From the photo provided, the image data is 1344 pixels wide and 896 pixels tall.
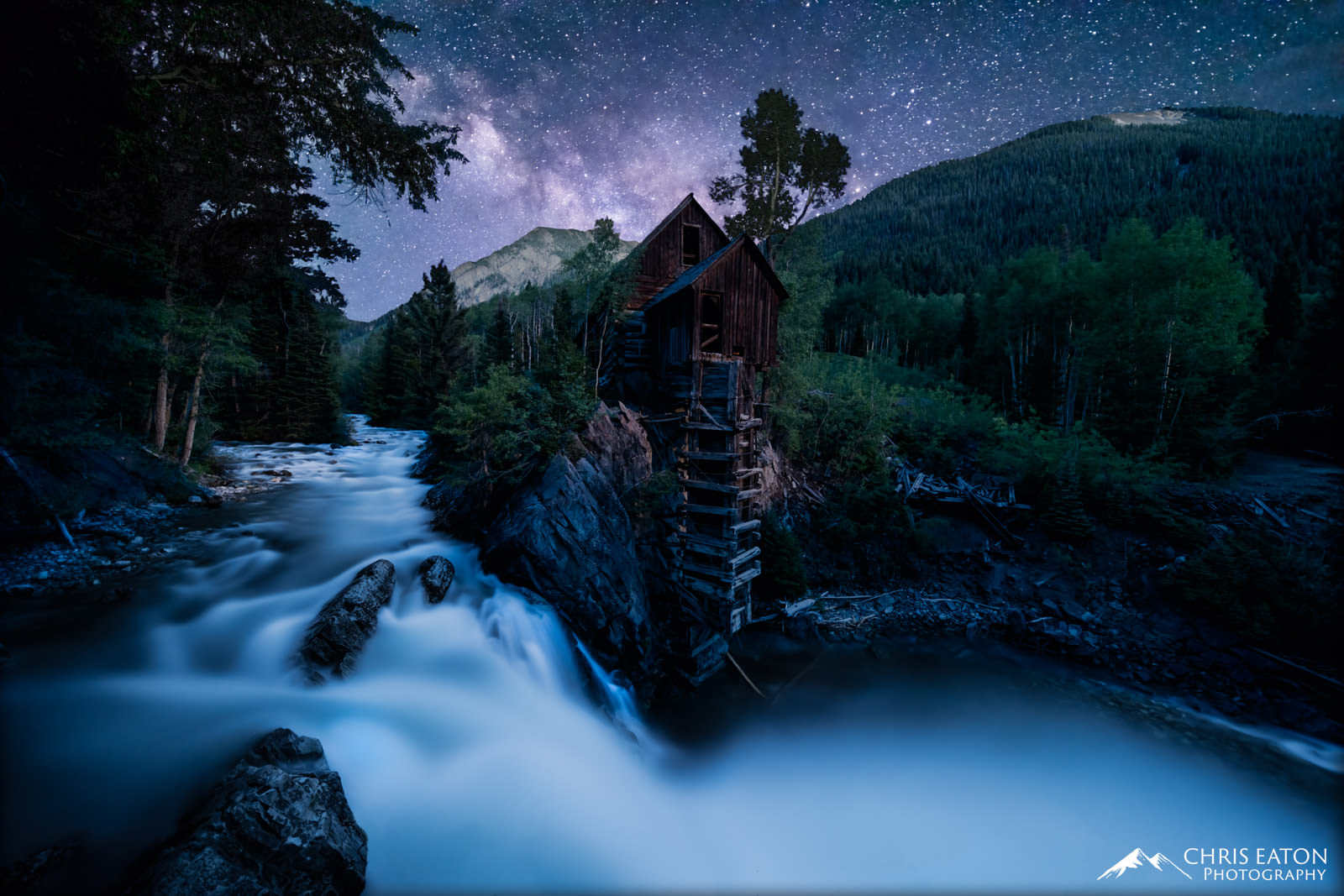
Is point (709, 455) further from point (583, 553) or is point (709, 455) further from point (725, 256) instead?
point (725, 256)

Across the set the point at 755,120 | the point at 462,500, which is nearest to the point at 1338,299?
the point at 755,120

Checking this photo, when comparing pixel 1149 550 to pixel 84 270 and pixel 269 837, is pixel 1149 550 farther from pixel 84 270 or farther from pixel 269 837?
pixel 84 270

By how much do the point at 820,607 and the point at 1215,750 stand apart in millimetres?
8752

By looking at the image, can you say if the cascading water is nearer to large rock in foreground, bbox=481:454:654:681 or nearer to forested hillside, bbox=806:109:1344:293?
large rock in foreground, bbox=481:454:654:681

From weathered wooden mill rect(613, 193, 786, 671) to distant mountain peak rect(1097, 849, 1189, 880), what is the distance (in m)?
7.84

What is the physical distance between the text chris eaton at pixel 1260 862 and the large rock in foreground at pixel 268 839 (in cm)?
1359

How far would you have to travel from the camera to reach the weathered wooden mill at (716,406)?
41.6 ft

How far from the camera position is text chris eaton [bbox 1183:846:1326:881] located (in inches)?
307

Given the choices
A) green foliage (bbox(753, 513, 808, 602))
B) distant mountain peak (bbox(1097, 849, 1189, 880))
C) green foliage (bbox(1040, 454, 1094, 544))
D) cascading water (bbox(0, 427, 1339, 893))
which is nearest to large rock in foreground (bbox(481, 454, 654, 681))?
cascading water (bbox(0, 427, 1339, 893))

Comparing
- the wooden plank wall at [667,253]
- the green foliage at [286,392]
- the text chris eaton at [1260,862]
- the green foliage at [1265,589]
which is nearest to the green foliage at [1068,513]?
the green foliage at [1265,589]

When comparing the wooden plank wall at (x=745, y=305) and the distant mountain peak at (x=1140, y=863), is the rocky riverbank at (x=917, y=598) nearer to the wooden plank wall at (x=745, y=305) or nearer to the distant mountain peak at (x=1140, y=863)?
the wooden plank wall at (x=745, y=305)

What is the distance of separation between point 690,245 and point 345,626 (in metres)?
17.2

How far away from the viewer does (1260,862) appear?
8.09 meters

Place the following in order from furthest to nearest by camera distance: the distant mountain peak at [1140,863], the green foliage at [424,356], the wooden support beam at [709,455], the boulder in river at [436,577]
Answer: the green foliage at [424,356] < the wooden support beam at [709,455] < the boulder in river at [436,577] < the distant mountain peak at [1140,863]
